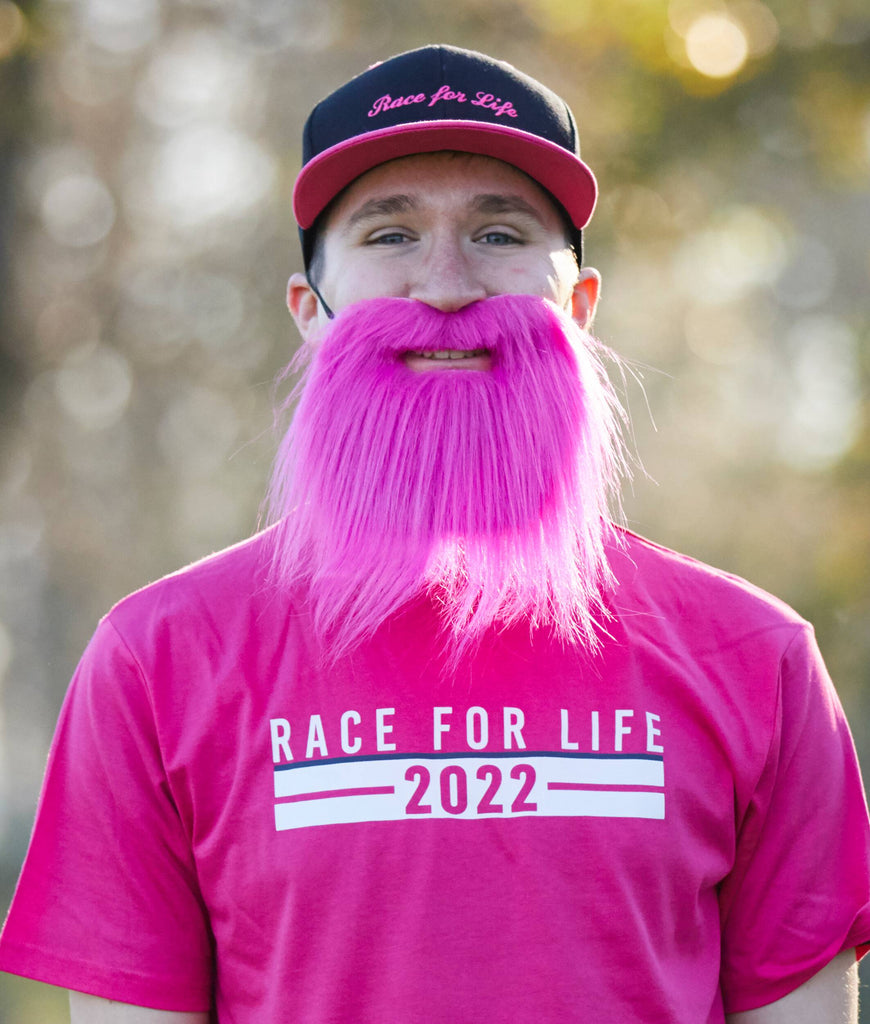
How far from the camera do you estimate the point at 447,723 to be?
6.32ft

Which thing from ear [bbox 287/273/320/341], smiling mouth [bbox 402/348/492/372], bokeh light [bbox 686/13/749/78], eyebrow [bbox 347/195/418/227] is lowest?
A: smiling mouth [bbox 402/348/492/372]

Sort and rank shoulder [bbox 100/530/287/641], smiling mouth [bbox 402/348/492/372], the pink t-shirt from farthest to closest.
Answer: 1. smiling mouth [bbox 402/348/492/372]
2. shoulder [bbox 100/530/287/641]
3. the pink t-shirt

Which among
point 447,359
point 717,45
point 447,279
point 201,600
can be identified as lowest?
point 201,600

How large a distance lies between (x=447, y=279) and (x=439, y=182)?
22 centimetres

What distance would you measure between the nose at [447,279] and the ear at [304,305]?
32 cm

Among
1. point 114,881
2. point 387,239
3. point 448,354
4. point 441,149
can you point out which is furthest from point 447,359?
point 114,881

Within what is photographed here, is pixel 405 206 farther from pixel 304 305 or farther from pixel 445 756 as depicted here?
pixel 445 756

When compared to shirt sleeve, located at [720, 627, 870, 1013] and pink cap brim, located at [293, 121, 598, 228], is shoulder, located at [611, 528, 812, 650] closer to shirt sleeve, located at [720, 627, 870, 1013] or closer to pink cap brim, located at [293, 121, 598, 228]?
shirt sleeve, located at [720, 627, 870, 1013]

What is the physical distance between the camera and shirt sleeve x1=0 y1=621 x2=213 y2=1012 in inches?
74.4

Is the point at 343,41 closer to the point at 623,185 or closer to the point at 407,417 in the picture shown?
the point at 623,185

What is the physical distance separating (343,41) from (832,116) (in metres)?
4.56

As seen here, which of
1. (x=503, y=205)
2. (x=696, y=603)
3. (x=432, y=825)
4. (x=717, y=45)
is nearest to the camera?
(x=432, y=825)

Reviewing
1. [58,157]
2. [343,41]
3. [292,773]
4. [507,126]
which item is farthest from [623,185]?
[292,773]

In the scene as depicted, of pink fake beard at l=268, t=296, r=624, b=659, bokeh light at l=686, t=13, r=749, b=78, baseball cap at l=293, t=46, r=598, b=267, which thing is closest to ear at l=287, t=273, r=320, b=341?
baseball cap at l=293, t=46, r=598, b=267
